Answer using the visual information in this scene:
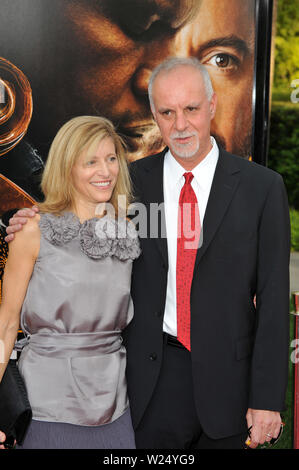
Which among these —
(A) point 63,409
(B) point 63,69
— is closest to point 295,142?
(B) point 63,69

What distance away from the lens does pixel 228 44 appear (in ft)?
8.60

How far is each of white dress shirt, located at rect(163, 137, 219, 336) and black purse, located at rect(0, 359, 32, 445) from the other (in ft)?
1.78

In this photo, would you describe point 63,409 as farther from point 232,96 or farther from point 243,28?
point 243,28

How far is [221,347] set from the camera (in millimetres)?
1751

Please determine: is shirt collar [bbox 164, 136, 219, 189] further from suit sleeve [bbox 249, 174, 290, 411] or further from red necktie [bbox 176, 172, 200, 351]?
suit sleeve [bbox 249, 174, 290, 411]

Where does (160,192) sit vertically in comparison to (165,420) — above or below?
above

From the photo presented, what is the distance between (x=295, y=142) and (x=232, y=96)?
4096 mm

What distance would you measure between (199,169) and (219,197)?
0.52 ft

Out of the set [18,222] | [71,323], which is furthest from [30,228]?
[71,323]

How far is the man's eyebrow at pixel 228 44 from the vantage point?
102 inches

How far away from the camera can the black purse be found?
1.57 m

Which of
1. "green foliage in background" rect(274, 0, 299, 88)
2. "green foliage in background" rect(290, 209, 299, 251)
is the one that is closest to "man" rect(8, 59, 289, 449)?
"green foliage in background" rect(274, 0, 299, 88)

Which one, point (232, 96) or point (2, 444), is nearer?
point (2, 444)

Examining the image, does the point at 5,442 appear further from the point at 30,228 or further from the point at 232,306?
the point at 232,306
